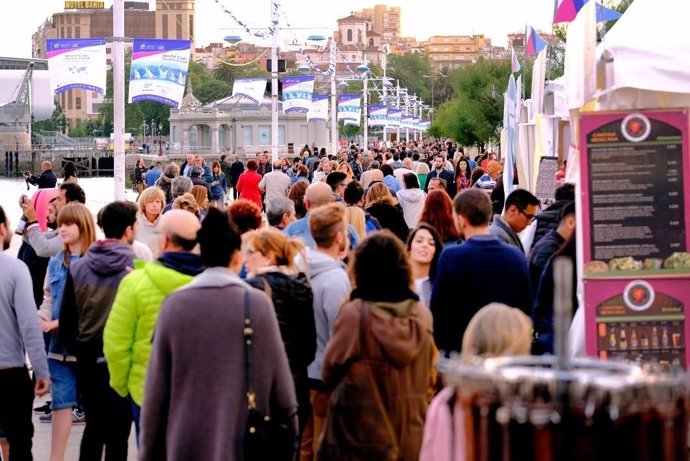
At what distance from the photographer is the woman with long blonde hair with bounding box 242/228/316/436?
738 centimetres

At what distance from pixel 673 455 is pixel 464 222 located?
14.5 feet

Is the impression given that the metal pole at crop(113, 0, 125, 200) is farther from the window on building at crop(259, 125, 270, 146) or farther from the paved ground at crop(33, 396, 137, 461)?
the window on building at crop(259, 125, 270, 146)

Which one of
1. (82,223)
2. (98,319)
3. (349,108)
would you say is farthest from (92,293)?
(349,108)

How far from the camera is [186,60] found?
2272cm

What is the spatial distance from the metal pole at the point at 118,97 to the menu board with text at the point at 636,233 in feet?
46.2

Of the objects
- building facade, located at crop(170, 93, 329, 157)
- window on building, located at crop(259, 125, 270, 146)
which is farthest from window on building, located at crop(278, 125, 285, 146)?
window on building, located at crop(259, 125, 270, 146)

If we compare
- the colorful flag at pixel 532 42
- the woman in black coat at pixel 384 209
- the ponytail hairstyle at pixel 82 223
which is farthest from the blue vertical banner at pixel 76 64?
the ponytail hairstyle at pixel 82 223

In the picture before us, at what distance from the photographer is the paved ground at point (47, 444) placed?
971cm

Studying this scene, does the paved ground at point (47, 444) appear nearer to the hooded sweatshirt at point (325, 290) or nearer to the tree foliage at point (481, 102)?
the hooded sweatshirt at point (325, 290)

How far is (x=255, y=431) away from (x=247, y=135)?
386 ft

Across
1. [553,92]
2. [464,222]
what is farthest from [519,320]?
[553,92]

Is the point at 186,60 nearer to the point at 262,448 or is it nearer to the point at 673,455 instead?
the point at 262,448

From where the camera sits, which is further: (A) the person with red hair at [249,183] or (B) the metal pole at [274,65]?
(B) the metal pole at [274,65]

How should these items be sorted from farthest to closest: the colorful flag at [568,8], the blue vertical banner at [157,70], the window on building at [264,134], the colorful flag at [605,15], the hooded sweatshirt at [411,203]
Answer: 1. the window on building at [264,134]
2. the blue vertical banner at [157,70]
3. the hooded sweatshirt at [411,203]
4. the colorful flag at [568,8]
5. the colorful flag at [605,15]
